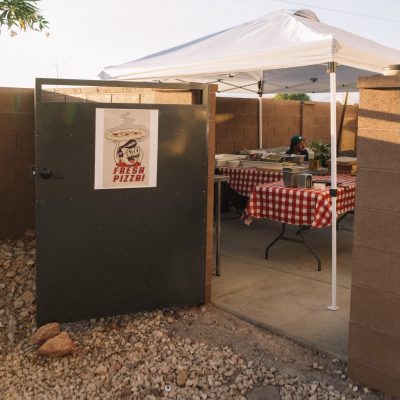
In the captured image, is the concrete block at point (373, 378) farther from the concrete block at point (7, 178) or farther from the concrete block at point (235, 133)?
the concrete block at point (235, 133)

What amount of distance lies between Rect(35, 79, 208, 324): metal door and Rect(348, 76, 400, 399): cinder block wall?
157 centimetres

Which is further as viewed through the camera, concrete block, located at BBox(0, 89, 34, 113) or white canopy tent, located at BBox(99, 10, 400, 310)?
concrete block, located at BBox(0, 89, 34, 113)

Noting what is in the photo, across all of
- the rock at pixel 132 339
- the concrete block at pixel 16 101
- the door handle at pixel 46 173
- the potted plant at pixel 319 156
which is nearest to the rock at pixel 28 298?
the rock at pixel 132 339

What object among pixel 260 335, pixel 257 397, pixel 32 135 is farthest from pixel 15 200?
pixel 257 397

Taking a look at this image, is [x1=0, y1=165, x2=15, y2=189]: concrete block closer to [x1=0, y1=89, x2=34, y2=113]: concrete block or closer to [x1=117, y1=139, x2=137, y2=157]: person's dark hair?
[x1=0, y1=89, x2=34, y2=113]: concrete block

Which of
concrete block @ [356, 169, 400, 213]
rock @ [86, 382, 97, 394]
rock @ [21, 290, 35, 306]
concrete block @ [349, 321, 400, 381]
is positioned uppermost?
concrete block @ [356, 169, 400, 213]

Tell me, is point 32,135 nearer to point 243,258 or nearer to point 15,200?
point 15,200

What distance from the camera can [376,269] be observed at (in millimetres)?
3061

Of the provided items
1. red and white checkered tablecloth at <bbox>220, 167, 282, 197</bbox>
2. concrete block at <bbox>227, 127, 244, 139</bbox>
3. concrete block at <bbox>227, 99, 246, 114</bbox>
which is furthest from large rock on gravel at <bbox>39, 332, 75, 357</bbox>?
concrete block at <bbox>227, 99, 246, 114</bbox>

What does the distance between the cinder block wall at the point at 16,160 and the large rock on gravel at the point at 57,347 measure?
110 inches

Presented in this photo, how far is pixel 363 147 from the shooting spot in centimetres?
307

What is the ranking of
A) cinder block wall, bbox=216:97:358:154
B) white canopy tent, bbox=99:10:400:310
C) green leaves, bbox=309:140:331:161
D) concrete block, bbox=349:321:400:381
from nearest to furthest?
concrete block, bbox=349:321:400:381 < white canopy tent, bbox=99:10:400:310 < green leaves, bbox=309:140:331:161 < cinder block wall, bbox=216:97:358:154

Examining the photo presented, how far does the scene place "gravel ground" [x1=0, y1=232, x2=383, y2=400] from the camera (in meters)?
3.25

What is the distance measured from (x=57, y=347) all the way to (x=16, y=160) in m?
3.14
